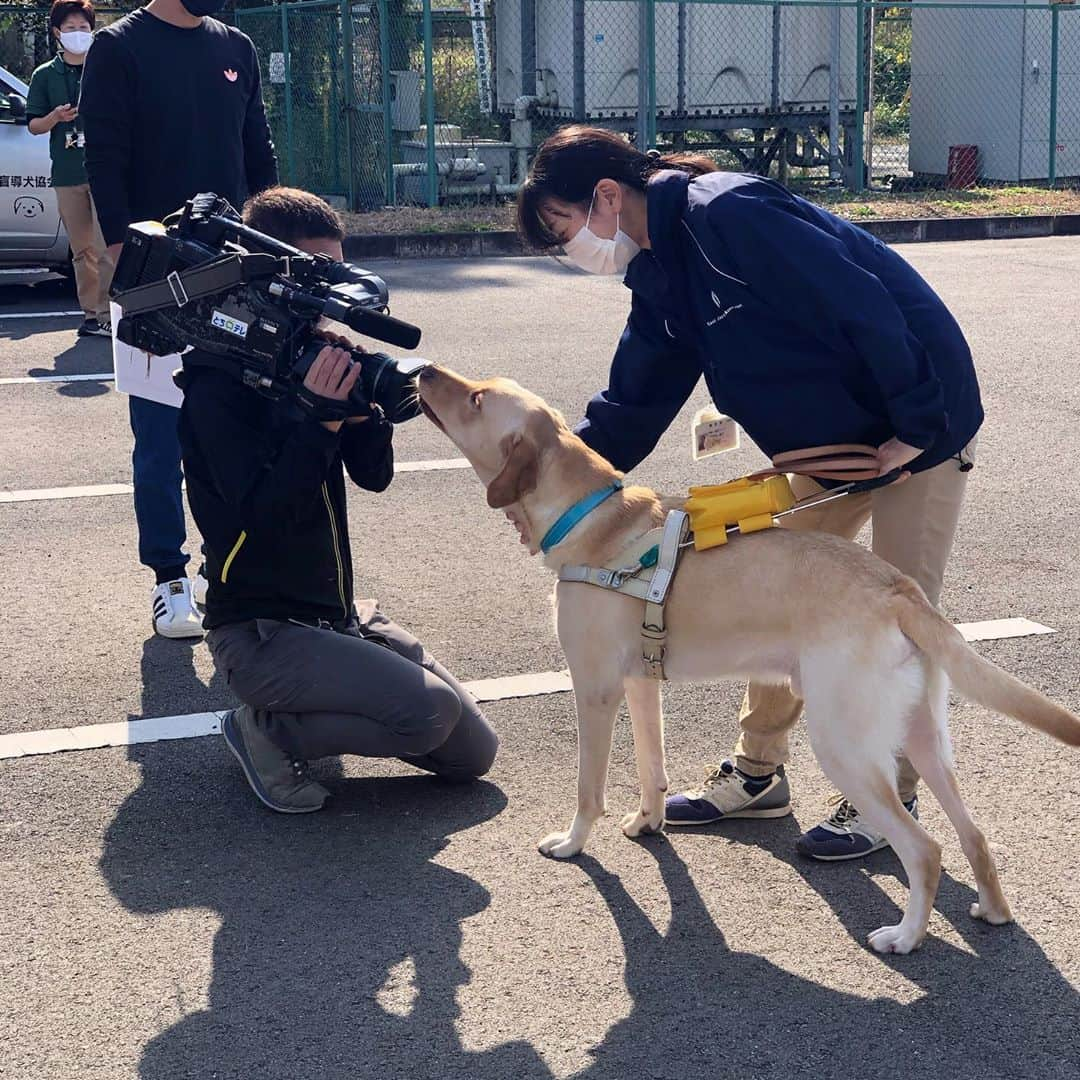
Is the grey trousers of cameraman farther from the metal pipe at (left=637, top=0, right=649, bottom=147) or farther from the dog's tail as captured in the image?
the metal pipe at (left=637, top=0, right=649, bottom=147)

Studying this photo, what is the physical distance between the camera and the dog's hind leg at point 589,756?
3.45m

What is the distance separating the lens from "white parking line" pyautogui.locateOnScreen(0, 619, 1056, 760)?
413 cm

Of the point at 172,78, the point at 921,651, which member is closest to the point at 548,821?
the point at 921,651

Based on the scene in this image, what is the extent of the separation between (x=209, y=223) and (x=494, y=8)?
Result: 15.0 metres

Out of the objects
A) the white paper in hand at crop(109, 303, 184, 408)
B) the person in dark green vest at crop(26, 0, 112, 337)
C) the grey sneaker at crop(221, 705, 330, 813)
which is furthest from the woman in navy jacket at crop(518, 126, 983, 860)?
the person in dark green vest at crop(26, 0, 112, 337)

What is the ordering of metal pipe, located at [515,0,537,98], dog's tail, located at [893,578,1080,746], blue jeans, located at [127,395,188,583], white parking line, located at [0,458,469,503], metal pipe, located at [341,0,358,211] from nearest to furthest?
dog's tail, located at [893,578,1080,746] < blue jeans, located at [127,395,188,583] < white parking line, located at [0,458,469,503] < metal pipe, located at [341,0,358,211] < metal pipe, located at [515,0,537,98]

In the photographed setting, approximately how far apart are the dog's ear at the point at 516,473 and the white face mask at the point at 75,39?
24.0ft

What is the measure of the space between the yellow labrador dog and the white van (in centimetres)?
846

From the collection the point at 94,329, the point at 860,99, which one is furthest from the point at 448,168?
the point at 94,329

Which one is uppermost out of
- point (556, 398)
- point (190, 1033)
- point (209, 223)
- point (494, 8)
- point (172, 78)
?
point (494, 8)

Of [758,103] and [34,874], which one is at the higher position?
[758,103]

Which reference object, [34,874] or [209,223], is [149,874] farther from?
[209,223]

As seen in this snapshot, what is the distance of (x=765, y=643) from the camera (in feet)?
10.8

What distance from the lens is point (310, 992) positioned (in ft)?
9.77
